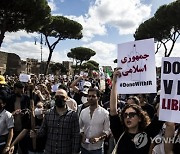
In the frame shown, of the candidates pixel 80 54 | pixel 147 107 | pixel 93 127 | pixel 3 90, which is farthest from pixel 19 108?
pixel 80 54

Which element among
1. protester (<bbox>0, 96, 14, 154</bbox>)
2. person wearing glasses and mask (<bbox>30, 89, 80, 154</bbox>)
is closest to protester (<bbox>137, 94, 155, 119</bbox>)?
person wearing glasses and mask (<bbox>30, 89, 80, 154</bbox>)

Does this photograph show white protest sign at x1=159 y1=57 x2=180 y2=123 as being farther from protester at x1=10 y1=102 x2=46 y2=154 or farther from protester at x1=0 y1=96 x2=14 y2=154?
protester at x1=0 y1=96 x2=14 y2=154

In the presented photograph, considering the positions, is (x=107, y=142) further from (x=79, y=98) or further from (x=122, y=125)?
(x=122, y=125)

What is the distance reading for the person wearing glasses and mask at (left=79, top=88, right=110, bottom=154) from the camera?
14.1 ft

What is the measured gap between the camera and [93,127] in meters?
4.30

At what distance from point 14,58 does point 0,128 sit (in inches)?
1419

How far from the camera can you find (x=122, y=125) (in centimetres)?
309

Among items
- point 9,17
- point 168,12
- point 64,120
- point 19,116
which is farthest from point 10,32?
point 64,120

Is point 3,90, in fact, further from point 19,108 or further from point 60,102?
point 60,102

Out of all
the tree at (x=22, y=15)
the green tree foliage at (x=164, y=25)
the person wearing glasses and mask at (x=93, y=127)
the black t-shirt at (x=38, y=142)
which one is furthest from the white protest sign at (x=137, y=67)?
the green tree foliage at (x=164, y=25)

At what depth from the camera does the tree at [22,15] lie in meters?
19.2

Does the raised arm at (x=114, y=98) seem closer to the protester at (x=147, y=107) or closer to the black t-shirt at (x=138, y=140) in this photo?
the black t-shirt at (x=138, y=140)

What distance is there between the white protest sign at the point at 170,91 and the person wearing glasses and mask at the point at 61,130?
146 cm

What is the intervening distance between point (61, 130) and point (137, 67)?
1.19m
